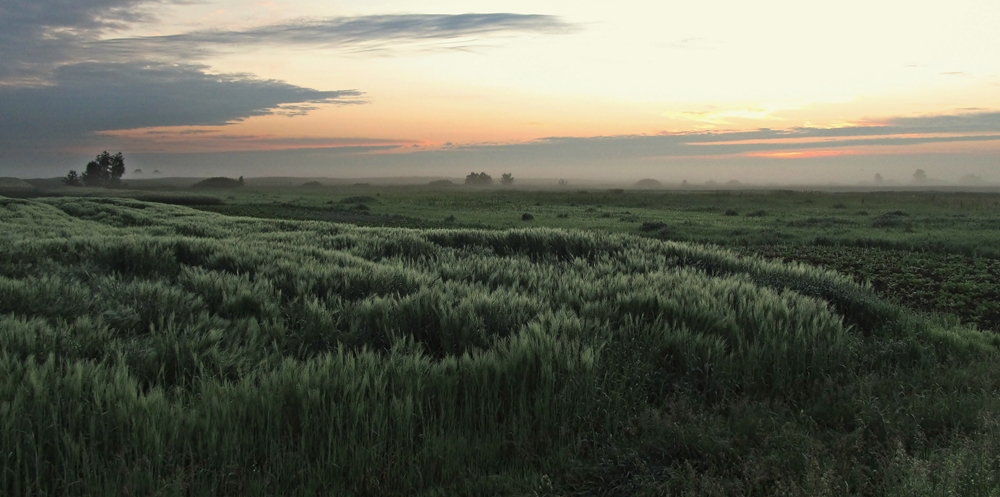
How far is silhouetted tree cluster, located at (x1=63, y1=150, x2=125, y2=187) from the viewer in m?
129

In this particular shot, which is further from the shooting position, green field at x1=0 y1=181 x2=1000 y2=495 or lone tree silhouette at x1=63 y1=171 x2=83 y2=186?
lone tree silhouette at x1=63 y1=171 x2=83 y2=186

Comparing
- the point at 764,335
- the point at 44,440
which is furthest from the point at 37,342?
the point at 764,335

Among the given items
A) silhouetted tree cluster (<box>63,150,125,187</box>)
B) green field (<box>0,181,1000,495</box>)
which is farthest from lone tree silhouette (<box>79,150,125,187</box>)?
green field (<box>0,181,1000,495</box>)

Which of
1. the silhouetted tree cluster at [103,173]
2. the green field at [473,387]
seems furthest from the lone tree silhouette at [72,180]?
the green field at [473,387]

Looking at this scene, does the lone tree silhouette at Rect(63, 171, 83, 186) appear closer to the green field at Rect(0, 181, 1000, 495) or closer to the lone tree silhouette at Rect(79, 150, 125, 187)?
the lone tree silhouette at Rect(79, 150, 125, 187)

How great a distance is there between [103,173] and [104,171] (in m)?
0.54

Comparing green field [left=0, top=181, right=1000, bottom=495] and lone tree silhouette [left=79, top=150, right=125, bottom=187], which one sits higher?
lone tree silhouette [left=79, top=150, right=125, bottom=187]

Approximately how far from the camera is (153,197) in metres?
67.0

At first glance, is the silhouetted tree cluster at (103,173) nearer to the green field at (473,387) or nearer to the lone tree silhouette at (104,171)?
the lone tree silhouette at (104,171)

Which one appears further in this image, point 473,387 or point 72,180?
point 72,180

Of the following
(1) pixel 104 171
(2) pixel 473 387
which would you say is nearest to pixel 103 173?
(1) pixel 104 171

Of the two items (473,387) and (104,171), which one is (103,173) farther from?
(473,387)

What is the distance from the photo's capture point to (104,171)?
131625 mm

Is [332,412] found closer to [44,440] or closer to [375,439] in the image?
[375,439]
